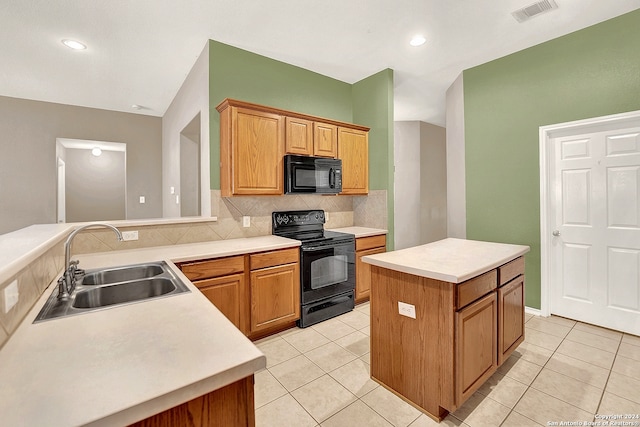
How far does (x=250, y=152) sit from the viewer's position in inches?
116

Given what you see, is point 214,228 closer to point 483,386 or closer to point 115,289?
point 115,289

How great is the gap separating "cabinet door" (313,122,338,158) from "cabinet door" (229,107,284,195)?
0.47 metres

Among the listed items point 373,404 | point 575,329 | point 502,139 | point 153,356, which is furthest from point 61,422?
point 502,139

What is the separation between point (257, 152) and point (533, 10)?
289 centimetres

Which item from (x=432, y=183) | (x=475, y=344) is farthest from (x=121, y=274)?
(x=432, y=183)

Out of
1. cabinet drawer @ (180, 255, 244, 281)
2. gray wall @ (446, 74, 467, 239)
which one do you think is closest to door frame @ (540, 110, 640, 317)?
gray wall @ (446, 74, 467, 239)

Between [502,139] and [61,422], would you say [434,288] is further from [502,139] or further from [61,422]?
[502,139]

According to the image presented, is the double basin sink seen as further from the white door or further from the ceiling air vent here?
the white door

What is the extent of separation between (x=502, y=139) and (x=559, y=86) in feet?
2.33

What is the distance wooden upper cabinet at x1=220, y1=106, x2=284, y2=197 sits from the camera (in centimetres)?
285

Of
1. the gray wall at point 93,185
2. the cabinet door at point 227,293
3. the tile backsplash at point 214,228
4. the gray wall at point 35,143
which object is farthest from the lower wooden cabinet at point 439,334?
the gray wall at point 93,185

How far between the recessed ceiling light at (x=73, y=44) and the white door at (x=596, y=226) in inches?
209

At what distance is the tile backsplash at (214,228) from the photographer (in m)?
1.14

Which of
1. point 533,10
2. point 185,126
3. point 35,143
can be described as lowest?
point 35,143
